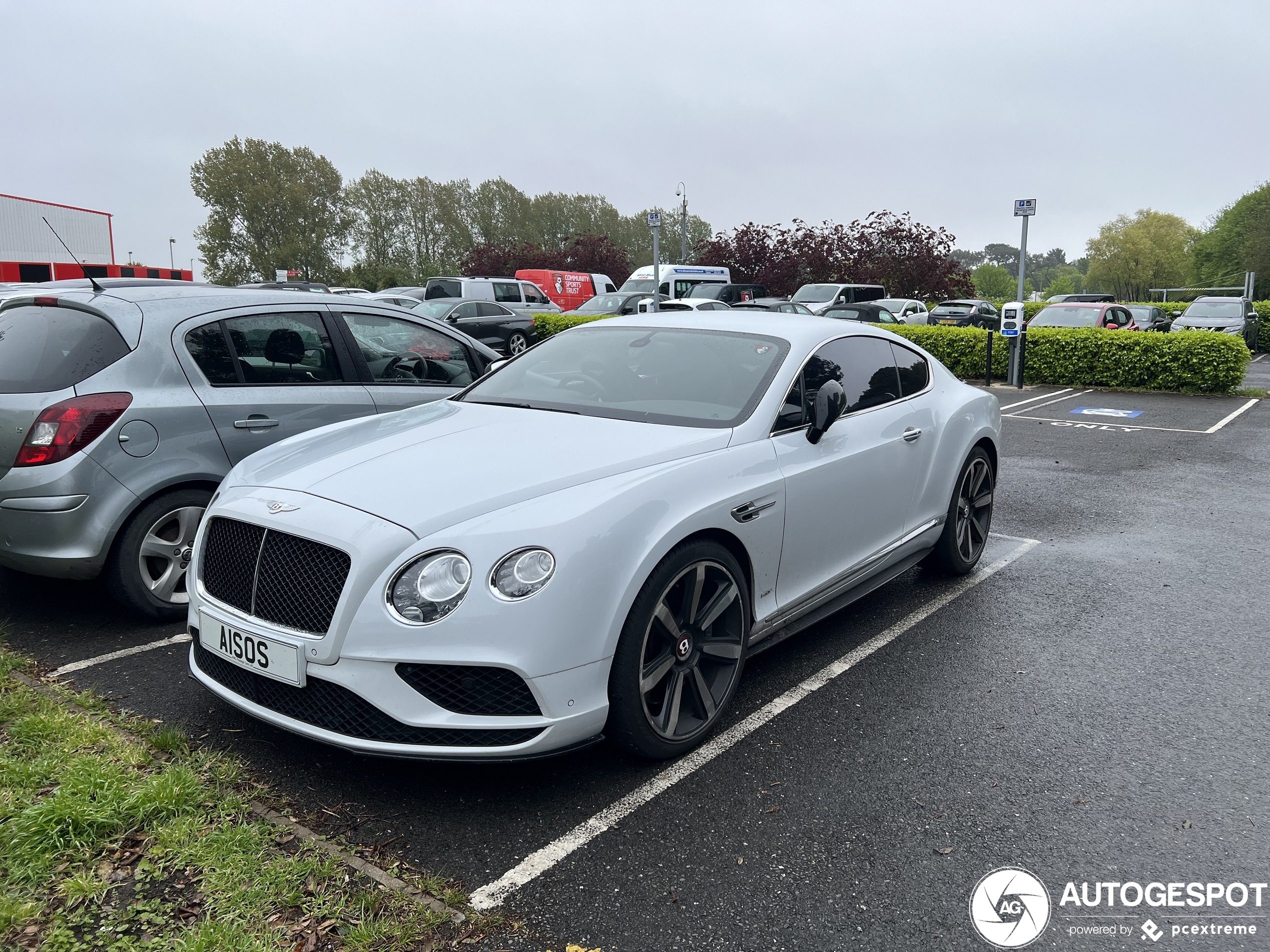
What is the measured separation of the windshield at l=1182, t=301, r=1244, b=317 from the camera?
936 inches

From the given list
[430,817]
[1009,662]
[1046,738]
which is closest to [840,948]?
[430,817]

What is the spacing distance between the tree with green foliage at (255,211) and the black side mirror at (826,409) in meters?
66.1

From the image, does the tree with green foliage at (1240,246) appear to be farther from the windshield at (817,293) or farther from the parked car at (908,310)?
the windshield at (817,293)

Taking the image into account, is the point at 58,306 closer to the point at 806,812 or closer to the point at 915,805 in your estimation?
the point at 806,812

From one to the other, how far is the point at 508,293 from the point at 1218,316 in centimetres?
1882

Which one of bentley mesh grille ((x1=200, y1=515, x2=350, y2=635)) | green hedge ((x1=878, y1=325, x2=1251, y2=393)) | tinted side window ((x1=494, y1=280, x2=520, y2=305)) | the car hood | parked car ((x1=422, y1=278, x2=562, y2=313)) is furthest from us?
tinted side window ((x1=494, y1=280, x2=520, y2=305))

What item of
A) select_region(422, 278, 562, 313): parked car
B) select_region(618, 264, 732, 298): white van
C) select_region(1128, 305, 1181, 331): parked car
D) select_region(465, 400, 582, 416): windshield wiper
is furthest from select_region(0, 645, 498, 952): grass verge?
select_region(618, 264, 732, 298): white van

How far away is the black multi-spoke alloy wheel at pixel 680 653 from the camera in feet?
10.1

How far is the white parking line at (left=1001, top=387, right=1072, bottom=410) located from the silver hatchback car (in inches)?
452

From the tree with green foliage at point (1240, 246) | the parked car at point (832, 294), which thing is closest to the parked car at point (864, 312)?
the parked car at point (832, 294)

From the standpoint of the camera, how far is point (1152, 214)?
9194cm

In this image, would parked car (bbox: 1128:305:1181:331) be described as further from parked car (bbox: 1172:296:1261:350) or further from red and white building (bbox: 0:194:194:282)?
red and white building (bbox: 0:194:194:282)

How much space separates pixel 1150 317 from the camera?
2555 centimetres

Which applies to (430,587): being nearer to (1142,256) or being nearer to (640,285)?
(640,285)
